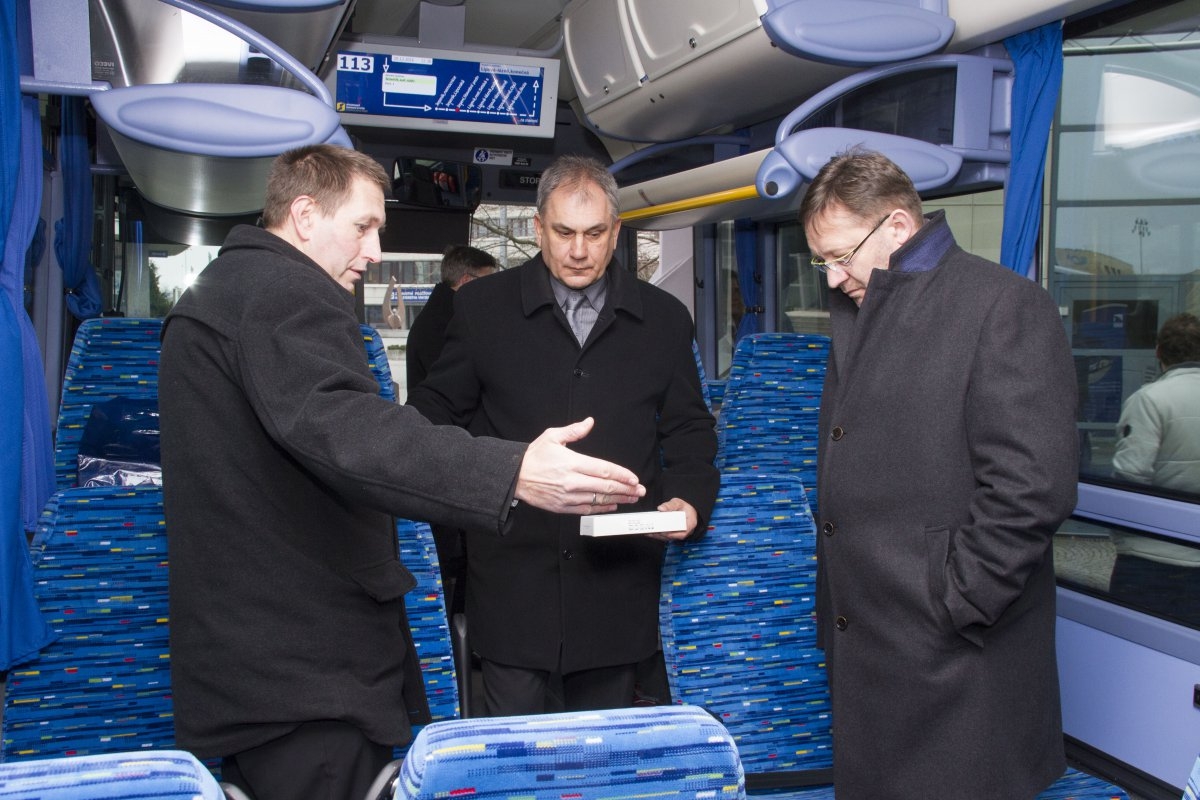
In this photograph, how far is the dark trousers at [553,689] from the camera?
100 inches

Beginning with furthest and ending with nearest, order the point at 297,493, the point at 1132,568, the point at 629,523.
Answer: the point at 1132,568 → the point at 629,523 → the point at 297,493

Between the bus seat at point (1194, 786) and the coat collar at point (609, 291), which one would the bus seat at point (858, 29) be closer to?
the coat collar at point (609, 291)

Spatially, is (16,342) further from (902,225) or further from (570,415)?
(902,225)

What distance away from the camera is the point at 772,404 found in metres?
3.76

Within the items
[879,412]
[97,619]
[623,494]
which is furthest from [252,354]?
[879,412]

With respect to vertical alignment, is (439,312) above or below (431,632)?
above

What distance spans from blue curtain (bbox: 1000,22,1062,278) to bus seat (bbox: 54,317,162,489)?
263cm

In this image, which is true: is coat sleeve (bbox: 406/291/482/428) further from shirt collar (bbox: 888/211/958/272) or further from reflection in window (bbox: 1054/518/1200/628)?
reflection in window (bbox: 1054/518/1200/628)

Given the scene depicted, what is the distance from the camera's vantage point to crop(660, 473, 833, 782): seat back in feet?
7.76

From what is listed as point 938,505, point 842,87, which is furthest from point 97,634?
point 842,87

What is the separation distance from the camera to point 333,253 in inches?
68.2

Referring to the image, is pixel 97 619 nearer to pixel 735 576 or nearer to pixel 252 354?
pixel 252 354

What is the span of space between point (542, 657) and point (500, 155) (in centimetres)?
502

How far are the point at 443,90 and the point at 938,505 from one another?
15.6ft
